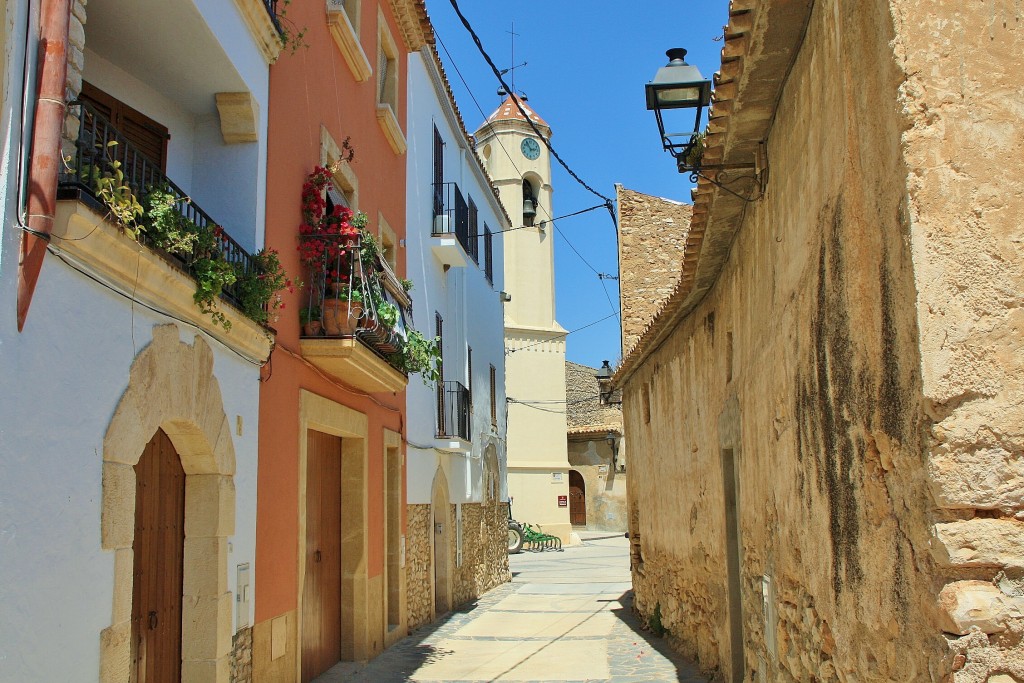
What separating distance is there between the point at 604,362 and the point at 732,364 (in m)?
13.3

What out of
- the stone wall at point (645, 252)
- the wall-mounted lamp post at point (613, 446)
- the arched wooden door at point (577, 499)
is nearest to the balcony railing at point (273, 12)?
the stone wall at point (645, 252)

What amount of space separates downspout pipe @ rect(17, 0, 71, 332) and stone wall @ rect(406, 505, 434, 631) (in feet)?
29.9

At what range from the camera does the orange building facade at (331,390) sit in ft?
26.3

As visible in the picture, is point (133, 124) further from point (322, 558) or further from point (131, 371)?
point (322, 558)

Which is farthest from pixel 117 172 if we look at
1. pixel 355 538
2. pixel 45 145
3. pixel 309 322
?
pixel 355 538

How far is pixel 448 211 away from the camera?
16422 millimetres

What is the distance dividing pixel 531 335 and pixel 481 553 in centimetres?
1633

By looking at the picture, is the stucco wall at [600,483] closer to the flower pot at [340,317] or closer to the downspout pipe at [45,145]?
the flower pot at [340,317]

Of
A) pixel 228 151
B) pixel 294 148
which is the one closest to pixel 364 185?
pixel 294 148

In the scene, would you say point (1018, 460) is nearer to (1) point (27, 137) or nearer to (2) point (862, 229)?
(2) point (862, 229)

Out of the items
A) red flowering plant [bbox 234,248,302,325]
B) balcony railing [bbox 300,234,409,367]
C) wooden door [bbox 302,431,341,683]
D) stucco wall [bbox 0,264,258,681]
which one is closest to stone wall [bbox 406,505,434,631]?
wooden door [bbox 302,431,341,683]

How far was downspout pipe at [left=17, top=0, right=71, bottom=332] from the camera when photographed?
4.11m

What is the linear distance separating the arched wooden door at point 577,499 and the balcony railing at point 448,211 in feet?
80.9

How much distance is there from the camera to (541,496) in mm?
33281
